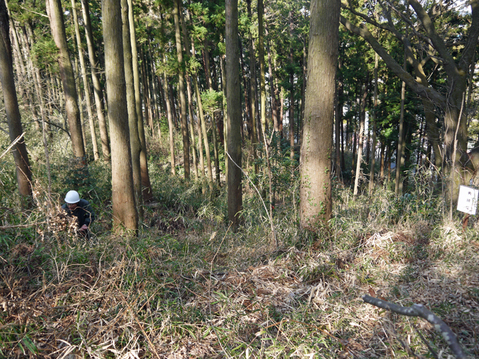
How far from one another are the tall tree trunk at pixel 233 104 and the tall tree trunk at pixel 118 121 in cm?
243

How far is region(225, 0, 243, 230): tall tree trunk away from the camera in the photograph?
6688 mm

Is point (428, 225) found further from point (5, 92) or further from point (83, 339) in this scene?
point (5, 92)

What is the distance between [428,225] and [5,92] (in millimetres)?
8716

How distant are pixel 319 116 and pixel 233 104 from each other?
10.8ft

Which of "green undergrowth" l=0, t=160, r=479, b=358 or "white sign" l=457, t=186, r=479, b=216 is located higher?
"white sign" l=457, t=186, r=479, b=216

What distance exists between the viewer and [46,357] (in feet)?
7.34

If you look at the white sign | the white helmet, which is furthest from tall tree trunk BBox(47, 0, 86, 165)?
the white sign

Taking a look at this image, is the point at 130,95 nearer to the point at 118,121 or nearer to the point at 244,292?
the point at 118,121

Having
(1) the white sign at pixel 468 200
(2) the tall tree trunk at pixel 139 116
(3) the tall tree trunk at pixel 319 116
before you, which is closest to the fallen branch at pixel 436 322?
(3) the tall tree trunk at pixel 319 116

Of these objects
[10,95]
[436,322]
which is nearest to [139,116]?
[10,95]

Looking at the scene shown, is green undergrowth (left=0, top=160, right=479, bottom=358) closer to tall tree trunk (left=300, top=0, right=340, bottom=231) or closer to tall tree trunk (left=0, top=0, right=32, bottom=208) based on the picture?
tall tree trunk (left=300, top=0, right=340, bottom=231)

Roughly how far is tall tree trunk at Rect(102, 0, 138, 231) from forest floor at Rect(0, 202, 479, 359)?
0.97 meters

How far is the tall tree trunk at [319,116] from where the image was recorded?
414 cm

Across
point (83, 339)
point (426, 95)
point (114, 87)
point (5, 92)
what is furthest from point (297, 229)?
point (5, 92)
